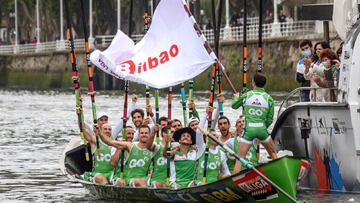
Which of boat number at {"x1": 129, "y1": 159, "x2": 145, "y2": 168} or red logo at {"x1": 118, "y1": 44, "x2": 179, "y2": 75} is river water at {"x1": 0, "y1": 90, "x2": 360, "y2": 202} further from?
red logo at {"x1": 118, "y1": 44, "x2": 179, "y2": 75}

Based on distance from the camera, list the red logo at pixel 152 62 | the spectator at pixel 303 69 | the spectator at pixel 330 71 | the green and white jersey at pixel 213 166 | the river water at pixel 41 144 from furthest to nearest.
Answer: the river water at pixel 41 144, the spectator at pixel 303 69, the spectator at pixel 330 71, the red logo at pixel 152 62, the green and white jersey at pixel 213 166

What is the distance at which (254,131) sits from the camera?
22.2 m

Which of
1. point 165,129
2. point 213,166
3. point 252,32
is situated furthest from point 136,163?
point 252,32

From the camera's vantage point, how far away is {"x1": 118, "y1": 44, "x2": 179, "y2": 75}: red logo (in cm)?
2283

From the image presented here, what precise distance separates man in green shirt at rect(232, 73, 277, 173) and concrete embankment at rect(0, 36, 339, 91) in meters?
35.1

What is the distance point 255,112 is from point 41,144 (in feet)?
59.3

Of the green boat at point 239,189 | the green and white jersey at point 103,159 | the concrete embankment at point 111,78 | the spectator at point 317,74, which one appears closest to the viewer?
the green boat at point 239,189

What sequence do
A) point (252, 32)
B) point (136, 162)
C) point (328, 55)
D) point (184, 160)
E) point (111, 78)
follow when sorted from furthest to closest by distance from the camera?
point (111, 78) → point (252, 32) → point (328, 55) → point (136, 162) → point (184, 160)

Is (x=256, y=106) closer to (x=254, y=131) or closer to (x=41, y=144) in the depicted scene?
(x=254, y=131)

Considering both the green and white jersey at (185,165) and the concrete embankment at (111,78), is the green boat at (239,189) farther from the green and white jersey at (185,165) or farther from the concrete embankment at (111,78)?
the concrete embankment at (111,78)

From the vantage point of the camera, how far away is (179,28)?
2294cm

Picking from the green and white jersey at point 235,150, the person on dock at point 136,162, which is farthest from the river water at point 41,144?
the person on dock at point 136,162

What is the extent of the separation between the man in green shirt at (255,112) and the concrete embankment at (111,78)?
115 ft

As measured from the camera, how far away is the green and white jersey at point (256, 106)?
2211 centimetres
